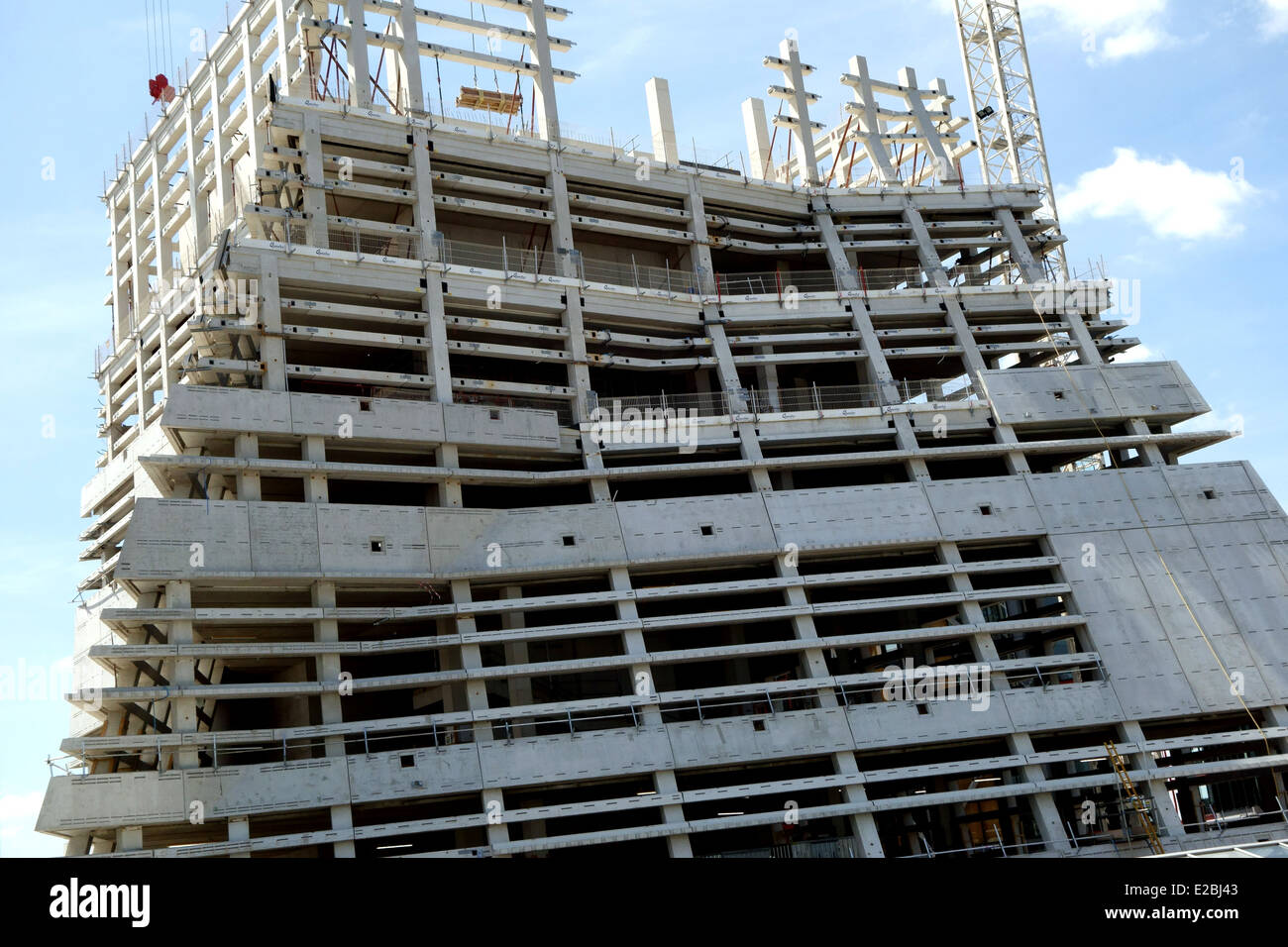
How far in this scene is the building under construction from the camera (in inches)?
1740

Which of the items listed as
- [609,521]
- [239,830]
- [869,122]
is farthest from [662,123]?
[239,830]

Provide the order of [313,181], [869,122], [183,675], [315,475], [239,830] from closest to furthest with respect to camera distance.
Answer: [239,830]
[183,675]
[315,475]
[313,181]
[869,122]

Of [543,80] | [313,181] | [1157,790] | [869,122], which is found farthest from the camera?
[869,122]

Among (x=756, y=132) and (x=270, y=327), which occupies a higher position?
(x=756, y=132)

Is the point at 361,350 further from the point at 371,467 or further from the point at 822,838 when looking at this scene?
the point at 822,838

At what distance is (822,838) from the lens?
48.4 m

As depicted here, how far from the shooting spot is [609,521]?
5034 cm

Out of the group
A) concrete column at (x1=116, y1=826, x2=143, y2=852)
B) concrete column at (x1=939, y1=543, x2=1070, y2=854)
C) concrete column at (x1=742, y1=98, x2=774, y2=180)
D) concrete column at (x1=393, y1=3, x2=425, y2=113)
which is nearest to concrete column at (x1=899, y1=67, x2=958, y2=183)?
concrete column at (x1=742, y1=98, x2=774, y2=180)

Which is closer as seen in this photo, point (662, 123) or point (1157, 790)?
point (1157, 790)

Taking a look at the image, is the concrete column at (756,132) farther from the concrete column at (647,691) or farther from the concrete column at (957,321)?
the concrete column at (647,691)

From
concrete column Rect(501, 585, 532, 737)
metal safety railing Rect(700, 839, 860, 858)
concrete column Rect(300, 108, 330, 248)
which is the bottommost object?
metal safety railing Rect(700, 839, 860, 858)

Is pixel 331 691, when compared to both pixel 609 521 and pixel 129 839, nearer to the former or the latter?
pixel 129 839

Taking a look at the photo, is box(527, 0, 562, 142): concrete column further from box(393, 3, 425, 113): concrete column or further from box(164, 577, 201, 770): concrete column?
box(164, 577, 201, 770): concrete column

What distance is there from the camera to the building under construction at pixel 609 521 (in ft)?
145
